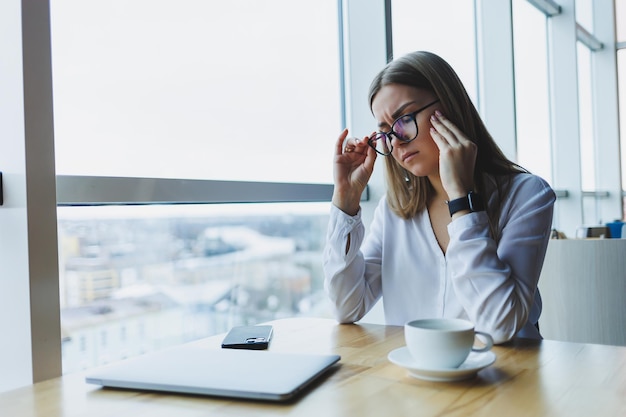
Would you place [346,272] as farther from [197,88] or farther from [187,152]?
[197,88]

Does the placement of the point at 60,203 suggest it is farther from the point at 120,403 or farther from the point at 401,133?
the point at 401,133

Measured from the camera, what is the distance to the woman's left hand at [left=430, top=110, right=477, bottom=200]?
1271 mm

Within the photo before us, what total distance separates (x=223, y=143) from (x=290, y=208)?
0.38 m

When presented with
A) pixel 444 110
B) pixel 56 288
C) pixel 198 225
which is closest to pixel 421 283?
pixel 444 110

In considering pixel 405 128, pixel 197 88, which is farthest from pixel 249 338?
pixel 197 88

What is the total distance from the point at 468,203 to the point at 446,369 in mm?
493

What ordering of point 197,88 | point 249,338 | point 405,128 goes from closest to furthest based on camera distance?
1. point 249,338
2. point 405,128
3. point 197,88

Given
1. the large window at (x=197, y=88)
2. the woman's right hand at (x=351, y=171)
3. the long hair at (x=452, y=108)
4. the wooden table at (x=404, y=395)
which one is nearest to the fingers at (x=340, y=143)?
the woman's right hand at (x=351, y=171)

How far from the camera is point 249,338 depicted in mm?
1102

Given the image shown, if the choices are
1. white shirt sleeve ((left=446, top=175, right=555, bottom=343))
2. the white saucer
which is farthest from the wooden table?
white shirt sleeve ((left=446, top=175, right=555, bottom=343))

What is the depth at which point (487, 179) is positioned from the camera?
1.40m

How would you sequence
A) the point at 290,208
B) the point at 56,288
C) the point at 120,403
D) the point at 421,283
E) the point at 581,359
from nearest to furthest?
the point at 120,403 → the point at 581,359 → the point at 56,288 → the point at 421,283 → the point at 290,208

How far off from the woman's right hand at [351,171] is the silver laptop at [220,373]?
2.01ft

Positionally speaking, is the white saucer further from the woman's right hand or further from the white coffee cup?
the woman's right hand
